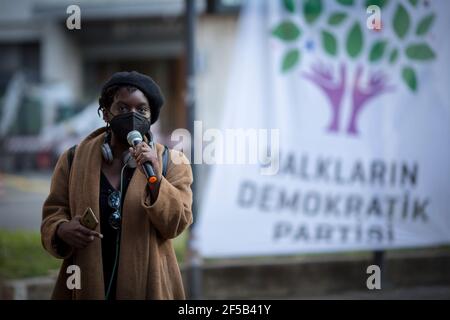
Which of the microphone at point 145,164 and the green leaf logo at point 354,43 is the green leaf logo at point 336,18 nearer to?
the green leaf logo at point 354,43

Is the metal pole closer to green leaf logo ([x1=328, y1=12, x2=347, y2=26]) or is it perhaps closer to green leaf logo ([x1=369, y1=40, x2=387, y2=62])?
green leaf logo ([x1=328, y1=12, x2=347, y2=26])

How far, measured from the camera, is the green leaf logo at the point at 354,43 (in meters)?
5.32

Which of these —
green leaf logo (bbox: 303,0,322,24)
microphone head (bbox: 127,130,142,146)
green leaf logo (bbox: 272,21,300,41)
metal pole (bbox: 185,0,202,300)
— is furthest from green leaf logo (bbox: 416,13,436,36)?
microphone head (bbox: 127,130,142,146)

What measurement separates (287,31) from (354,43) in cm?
55

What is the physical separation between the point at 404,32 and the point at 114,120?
340cm

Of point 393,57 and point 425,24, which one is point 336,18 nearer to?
point 393,57

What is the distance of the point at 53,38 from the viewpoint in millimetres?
16094

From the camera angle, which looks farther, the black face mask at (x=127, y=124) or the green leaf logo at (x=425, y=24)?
the green leaf logo at (x=425, y=24)

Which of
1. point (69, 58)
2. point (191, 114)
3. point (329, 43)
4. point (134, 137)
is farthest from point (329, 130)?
point (69, 58)

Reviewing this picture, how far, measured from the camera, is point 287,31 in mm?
5316

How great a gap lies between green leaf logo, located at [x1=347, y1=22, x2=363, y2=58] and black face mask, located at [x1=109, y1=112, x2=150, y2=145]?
3.22m

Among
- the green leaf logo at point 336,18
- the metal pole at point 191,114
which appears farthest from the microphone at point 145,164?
the green leaf logo at point 336,18

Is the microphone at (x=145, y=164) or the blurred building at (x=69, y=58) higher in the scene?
the blurred building at (x=69, y=58)
